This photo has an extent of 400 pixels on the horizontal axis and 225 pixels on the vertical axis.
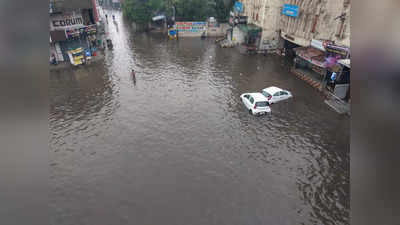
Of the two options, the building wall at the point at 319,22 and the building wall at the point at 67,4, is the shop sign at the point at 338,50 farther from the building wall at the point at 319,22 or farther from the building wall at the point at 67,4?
the building wall at the point at 67,4

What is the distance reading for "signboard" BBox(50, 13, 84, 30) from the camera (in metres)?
32.4

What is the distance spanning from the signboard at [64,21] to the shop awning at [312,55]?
32.2 meters

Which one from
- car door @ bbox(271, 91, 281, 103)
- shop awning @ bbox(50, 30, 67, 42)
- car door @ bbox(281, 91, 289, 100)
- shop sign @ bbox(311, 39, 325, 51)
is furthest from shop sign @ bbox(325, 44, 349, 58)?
shop awning @ bbox(50, 30, 67, 42)

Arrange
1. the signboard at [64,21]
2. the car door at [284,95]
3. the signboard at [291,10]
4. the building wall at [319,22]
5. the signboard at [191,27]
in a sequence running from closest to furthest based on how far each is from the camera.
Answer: the building wall at [319,22], the car door at [284,95], the signboard at [64,21], the signboard at [291,10], the signboard at [191,27]

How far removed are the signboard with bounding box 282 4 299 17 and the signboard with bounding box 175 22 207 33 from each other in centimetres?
2085

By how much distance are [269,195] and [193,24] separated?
150 ft

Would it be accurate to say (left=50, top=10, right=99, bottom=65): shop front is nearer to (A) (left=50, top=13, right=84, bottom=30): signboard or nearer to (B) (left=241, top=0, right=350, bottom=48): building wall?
Answer: (A) (left=50, top=13, right=84, bottom=30): signboard

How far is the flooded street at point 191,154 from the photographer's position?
13.7 meters

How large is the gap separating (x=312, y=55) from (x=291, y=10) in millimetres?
8724

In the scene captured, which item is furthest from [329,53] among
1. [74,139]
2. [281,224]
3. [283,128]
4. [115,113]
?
[74,139]

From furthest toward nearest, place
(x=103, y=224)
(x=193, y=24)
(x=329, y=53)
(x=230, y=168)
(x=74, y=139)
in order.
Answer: (x=193, y=24) → (x=329, y=53) → (x=74, y=139) → (x=230, y=168) → (x=103, y=224)

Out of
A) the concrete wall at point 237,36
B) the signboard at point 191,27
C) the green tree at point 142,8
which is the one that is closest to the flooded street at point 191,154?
the concrete wall at point 237,36
